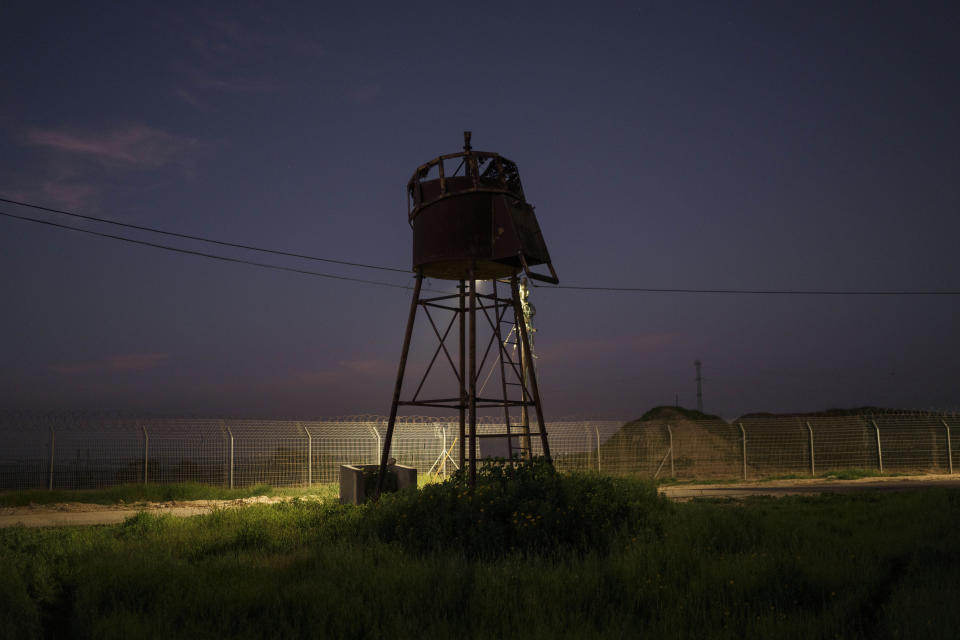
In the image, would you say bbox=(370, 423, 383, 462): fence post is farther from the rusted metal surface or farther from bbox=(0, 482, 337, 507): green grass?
the rusted metal surface

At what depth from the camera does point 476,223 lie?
1287 centimetres

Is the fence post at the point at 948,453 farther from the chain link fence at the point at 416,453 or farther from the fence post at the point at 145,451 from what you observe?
the fence post at the point at 145,451

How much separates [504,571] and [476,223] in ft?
22.7

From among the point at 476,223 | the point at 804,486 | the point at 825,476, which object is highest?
the point at 476,223

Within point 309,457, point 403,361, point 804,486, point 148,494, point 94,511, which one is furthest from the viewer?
point 309,457

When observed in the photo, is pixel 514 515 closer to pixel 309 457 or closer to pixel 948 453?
pixel 309 457

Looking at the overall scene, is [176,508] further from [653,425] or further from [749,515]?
[653,425]

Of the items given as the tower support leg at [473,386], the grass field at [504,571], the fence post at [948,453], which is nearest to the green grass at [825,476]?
the fence post at [948,453]

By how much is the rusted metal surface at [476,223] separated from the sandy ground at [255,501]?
20.9ft

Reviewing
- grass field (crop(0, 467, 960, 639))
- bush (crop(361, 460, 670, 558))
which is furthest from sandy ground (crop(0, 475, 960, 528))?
bush (crop(361, 460, 670, 558))

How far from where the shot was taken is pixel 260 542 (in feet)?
34.4

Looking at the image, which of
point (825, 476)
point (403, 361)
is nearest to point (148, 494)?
point (403, 361)

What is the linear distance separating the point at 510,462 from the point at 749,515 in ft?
13.9

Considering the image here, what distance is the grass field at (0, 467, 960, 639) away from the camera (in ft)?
21.4
